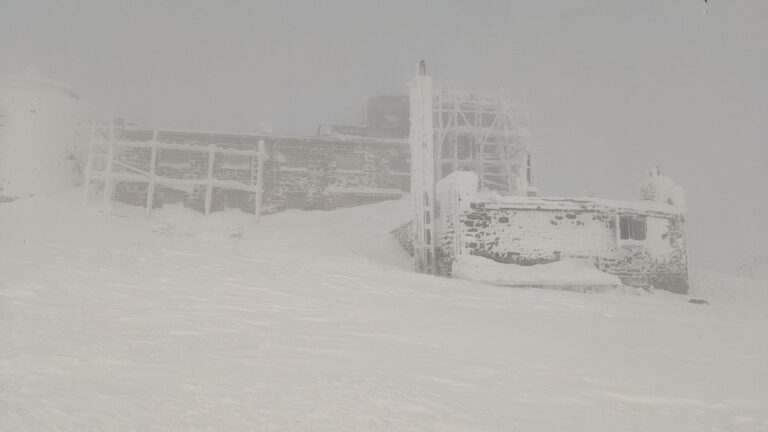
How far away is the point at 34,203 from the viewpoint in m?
21.2

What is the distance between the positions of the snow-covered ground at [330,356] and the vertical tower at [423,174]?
564 cm

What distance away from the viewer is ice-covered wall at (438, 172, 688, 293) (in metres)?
14.2

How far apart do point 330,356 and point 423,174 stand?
37.4 feet

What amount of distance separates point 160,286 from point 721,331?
6.98 metres

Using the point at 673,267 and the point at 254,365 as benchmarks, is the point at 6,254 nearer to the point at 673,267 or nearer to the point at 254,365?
the point at 254,365

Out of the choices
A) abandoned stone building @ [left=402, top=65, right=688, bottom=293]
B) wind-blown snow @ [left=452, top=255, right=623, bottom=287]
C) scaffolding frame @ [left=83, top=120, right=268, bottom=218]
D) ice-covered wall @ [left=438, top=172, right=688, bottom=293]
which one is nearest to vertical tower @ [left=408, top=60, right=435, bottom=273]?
abandoned stone building @ [left=402, top=65, right=688, bottom=293]

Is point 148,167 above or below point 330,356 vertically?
above

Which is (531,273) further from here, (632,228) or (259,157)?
(259,157)

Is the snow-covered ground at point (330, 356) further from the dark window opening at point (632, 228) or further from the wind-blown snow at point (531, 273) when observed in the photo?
the dark window opening at point (632, 228)

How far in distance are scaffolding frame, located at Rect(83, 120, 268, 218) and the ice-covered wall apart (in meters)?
9.65

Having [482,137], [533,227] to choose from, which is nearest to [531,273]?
[533,227]

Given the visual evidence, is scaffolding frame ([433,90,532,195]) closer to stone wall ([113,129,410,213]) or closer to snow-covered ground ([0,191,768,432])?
stone wall ([113,129,410,213])

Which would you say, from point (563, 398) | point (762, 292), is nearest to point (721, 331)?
point (563, 398)

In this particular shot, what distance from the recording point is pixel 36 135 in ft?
75.7
